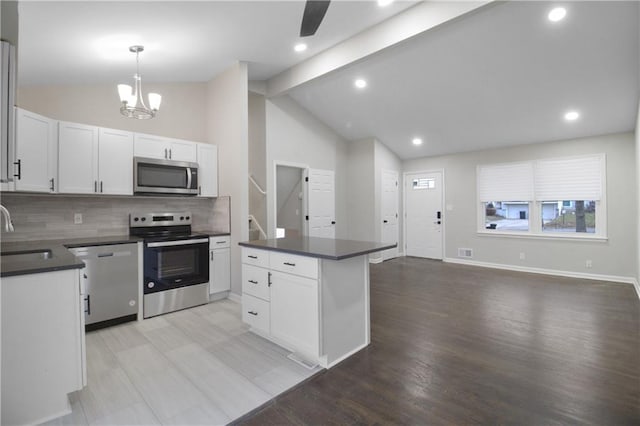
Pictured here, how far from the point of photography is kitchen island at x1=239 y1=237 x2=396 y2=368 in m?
2.32

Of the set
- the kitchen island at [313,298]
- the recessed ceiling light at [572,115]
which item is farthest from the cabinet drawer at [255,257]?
the recessed ceiling light at [572,115]

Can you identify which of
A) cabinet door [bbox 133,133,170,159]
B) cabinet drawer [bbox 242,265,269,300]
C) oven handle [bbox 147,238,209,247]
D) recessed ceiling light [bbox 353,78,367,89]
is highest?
recessed ceiling light [bbox 353,78,367,89]

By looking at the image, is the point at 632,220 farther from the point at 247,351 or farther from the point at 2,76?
the point at 2,76

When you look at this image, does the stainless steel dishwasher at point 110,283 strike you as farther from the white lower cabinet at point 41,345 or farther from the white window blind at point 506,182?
the white window blind at point 506,182

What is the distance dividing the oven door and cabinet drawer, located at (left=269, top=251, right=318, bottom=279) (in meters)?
1.49

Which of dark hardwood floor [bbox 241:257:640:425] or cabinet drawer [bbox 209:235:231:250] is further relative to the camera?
cabinet drawer [bbox 209:235:231:250]

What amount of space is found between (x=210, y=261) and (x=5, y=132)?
9.14 ft

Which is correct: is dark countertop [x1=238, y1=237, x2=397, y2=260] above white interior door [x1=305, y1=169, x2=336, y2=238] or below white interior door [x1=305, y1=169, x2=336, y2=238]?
below

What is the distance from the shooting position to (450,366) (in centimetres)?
238

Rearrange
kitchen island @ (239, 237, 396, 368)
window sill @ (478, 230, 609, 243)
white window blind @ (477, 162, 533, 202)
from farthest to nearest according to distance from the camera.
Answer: white window blind @ (477, 162, 533, 202), window sill @ (478, 230, 609, 243), kitchen island @ (239, 237, 396, 368)

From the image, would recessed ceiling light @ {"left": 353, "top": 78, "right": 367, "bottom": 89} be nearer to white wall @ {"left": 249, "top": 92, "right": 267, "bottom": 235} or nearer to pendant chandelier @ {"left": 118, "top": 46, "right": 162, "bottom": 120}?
white wall @ {"left": 249, "top": 92, "right": 267, "bottom": 235}

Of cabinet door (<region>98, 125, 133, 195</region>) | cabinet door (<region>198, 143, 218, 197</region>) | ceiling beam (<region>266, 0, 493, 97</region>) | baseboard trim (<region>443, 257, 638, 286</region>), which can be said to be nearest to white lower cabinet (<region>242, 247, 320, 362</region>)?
cabinet door (<region>198, 143, 218, 197</region>)

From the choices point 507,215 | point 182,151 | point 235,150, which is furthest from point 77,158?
point 507,215

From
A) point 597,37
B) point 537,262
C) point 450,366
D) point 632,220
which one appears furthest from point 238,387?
point 632,220
